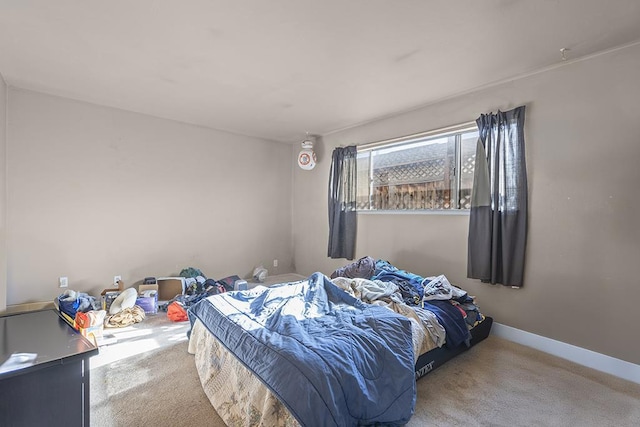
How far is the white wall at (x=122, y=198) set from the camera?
3123 millimetres

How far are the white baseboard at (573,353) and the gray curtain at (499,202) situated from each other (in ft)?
1.56

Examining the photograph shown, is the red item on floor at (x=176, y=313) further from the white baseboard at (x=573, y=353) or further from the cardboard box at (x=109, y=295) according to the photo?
the white baseboard at (x=573, y=353)

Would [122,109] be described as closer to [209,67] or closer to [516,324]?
[209,67]

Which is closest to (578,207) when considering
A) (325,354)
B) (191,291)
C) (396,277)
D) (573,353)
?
(573,353)

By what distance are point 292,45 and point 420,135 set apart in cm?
192

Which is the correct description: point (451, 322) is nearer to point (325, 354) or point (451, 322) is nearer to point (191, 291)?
point (325, 354)

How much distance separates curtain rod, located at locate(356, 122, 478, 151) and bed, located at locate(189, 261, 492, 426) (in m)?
1.84

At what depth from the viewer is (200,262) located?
14.2ft

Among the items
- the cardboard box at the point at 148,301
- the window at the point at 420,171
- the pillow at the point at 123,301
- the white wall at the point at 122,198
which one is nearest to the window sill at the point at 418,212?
the window at the point at 420,171

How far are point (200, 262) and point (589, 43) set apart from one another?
15.7ft

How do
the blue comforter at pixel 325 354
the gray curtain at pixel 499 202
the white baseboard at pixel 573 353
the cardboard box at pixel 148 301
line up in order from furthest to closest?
the cardboard box at pixel 148 301 → the gray curtain at pixel 499 202 → the white baseboard at pixel 573 353 → the blue comforter at pixel 325 354

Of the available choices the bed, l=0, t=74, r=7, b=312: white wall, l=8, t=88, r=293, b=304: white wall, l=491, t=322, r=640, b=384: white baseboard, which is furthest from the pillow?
l=491, t=322, r=640, b=384: white baseboard

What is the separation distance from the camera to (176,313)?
3.16 meters

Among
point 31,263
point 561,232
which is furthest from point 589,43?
point 31,263
